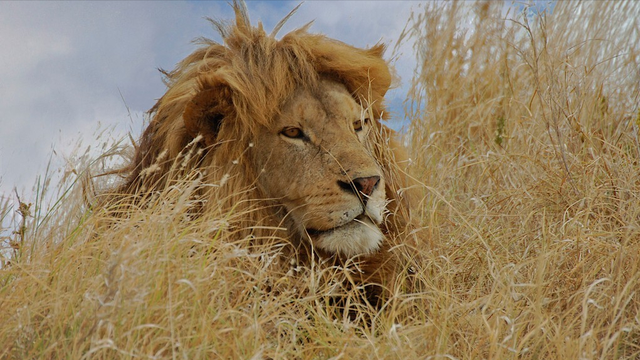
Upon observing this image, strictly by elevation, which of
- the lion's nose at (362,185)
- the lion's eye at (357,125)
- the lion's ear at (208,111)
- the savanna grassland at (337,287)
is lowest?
the savanna grassland at (337,287)

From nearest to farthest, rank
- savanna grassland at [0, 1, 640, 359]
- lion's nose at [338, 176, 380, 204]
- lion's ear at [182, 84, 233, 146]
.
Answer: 1. savanna grassland at [0, 1, 640, 359]
2. lion's nose at [338, 176, 380, 204]
3. lion's ear at [182, 84, 233, 146]

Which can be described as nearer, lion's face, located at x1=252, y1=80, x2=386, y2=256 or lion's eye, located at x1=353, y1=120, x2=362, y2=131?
lion's face, located at x1=252, y1=80, x2=386, y2=256

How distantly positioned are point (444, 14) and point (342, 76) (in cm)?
368

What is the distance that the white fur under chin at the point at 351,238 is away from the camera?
2904mm

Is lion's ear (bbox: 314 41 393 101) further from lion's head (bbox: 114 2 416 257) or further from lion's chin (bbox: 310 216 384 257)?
lion's chin (bbox: 310 216 384 257)

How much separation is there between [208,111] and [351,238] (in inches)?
34.6

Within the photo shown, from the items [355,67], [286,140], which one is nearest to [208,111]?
[286,140]

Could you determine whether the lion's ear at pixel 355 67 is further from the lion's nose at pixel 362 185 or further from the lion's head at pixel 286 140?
the lion's nose at pixel 362 185

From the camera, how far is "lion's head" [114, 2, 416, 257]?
293 cm

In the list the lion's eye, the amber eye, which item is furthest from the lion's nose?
the lion's eye

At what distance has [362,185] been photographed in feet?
9.44

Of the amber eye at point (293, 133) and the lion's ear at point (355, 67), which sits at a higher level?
the lion's ear at point (355, 67)

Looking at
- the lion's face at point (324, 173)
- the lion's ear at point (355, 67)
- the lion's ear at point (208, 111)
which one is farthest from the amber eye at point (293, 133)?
the lion's ear at point (355, 67)

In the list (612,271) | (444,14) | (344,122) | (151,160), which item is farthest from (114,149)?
(444,14)
